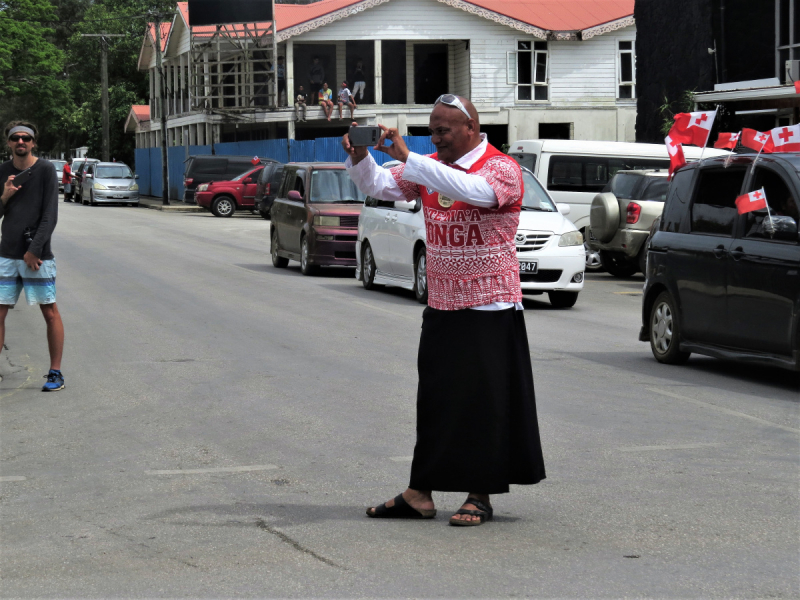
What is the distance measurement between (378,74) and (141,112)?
29728 mm

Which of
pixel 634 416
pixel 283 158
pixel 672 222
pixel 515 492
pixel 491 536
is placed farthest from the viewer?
pixel 283 158

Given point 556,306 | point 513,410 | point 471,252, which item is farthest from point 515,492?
point 556,306

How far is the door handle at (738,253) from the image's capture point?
9.47 m

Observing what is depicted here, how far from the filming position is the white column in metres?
46.2

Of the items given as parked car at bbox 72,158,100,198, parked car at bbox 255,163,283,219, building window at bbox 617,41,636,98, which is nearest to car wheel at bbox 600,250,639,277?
parked car at bbox 255,163,283,219

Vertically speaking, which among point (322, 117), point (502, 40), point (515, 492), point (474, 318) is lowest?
point (515, 492)

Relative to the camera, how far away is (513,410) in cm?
542

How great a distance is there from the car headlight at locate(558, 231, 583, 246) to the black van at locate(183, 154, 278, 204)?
27.6 metres

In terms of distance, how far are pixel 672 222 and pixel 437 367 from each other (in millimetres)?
5747

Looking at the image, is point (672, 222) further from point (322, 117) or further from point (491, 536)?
point (322, 117)

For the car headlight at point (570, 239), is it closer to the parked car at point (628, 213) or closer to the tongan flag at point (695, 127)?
the tongan flag at point (695, 127)

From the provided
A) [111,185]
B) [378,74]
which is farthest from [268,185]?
[111,185]

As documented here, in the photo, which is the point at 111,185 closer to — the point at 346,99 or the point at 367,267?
the point at 346,99

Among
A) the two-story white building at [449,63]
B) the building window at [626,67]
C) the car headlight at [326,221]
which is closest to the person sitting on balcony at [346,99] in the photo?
the two-story white building at [449,63]
